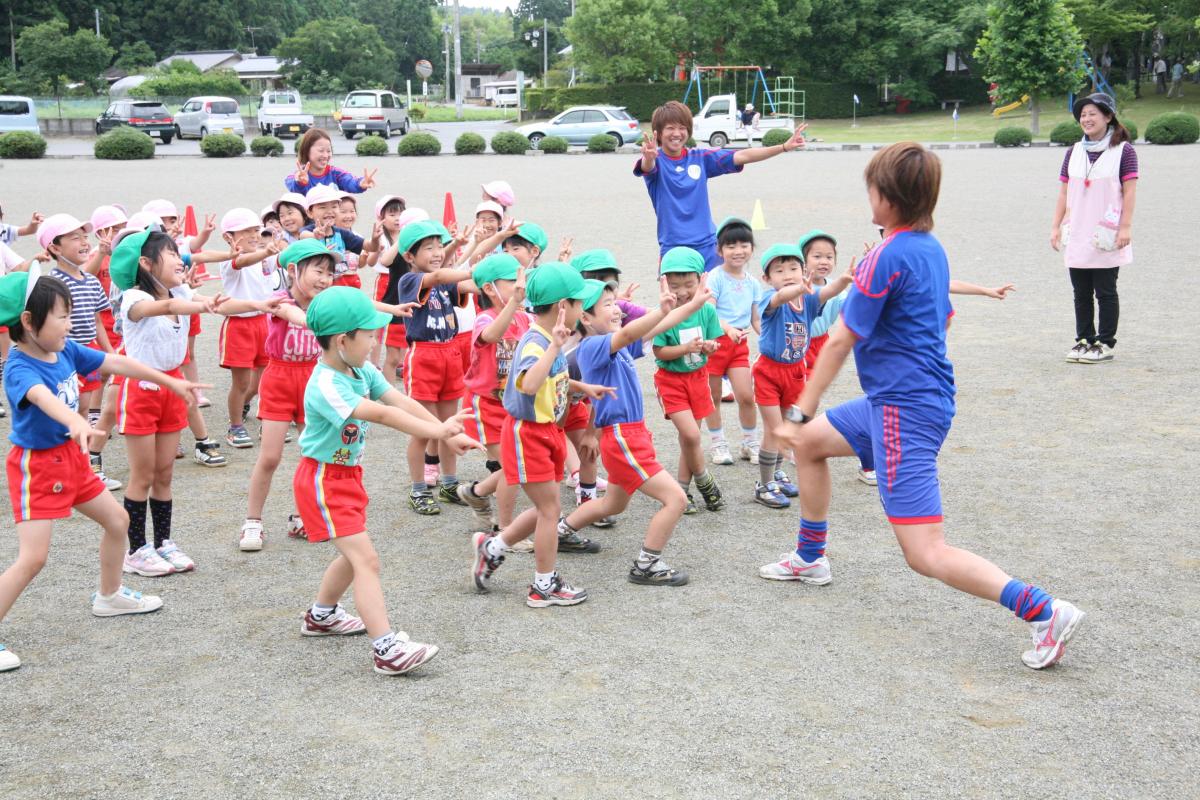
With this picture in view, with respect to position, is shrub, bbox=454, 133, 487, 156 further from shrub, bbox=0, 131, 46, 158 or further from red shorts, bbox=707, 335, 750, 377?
red shorts, bbox=707, 335, 750, 377

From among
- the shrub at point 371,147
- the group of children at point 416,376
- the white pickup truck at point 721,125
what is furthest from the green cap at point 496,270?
the white pickup truck at point 721,125

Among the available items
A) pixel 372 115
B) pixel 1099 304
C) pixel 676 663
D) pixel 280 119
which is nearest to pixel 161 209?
pixel 676 663

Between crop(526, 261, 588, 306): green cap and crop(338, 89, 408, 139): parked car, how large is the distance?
43940 mm

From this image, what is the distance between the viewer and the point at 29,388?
4.55 m

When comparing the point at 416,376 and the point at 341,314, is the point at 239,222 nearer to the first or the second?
the point at 416,376

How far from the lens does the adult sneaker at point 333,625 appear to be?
490 centimetres

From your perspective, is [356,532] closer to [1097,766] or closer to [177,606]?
[177,606]


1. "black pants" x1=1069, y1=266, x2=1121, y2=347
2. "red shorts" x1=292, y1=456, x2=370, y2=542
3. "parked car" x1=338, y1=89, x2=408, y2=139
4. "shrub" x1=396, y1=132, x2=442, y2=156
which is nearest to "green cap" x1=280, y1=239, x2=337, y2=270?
"red shorts" x1=292, y1=456, x2=370, y2=542

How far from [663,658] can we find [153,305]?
3.10m

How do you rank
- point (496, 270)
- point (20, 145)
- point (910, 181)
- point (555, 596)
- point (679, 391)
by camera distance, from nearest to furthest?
point (910, 181), point (555, 596), point (496, 270), point (679, 391), point (20, 145)

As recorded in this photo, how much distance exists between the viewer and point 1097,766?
3.71 m

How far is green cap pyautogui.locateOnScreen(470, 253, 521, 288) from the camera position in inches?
244

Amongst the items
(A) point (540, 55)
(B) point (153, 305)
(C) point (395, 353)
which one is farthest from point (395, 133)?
(A) point (540, 55)

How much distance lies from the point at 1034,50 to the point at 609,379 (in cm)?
4372
